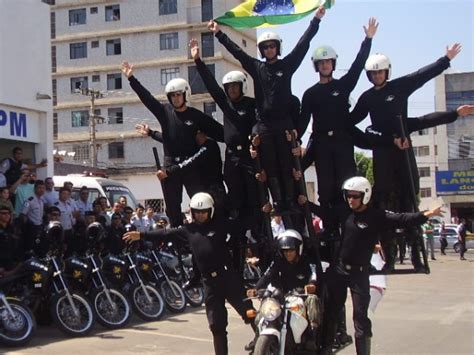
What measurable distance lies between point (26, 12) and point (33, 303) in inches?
282

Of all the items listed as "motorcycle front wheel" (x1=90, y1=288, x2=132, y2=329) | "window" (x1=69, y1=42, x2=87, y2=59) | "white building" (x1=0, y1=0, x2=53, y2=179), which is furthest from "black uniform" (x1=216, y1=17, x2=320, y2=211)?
"window" (x1=69, y1=42, x2=87, y2=59)

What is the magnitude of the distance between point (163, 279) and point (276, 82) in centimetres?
799

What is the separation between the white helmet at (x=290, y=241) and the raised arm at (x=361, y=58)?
70.9 inches

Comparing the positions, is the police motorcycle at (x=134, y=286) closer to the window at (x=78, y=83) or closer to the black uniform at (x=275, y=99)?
the black uniform at (x=275, y=99)

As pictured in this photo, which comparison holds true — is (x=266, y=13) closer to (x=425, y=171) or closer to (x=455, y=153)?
(x=455, y=153)

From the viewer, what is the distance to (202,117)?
357 inches

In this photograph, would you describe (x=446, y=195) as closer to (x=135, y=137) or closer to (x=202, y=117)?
(x=135, y=137)

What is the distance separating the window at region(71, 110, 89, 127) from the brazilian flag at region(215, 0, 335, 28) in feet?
146

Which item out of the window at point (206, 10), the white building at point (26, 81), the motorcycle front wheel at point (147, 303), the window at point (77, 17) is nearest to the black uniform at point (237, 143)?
the motorcycle front wheel at point (147, 303)

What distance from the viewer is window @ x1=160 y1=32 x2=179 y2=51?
2024 inches

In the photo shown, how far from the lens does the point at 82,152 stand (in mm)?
52125

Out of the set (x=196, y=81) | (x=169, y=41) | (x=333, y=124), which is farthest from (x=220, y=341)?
(x=169, y=41)

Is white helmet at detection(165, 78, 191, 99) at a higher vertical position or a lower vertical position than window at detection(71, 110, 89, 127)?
lower

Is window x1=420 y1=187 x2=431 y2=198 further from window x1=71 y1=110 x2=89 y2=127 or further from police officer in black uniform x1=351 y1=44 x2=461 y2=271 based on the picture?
police officer in black uniform x1=351 y1=44 x2=461 y2=271
